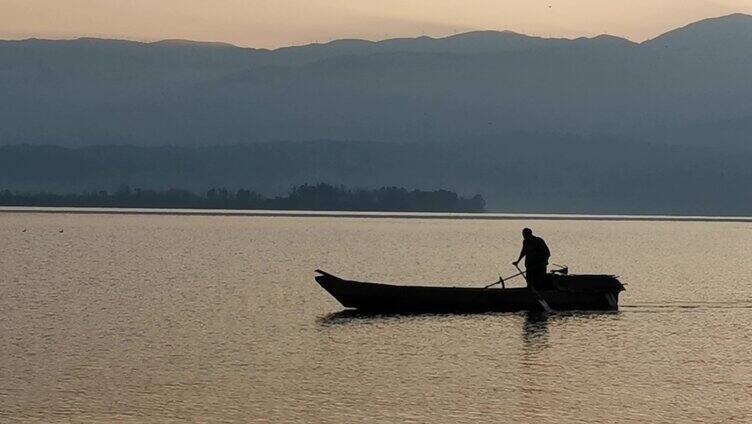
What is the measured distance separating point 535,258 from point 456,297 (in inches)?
148

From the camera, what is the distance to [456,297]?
2186 inches

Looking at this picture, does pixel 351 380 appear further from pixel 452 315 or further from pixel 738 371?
pixel 452 315

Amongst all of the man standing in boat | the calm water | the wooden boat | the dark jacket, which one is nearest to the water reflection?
the calm water

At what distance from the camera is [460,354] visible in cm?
4512

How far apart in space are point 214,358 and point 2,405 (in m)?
11.0

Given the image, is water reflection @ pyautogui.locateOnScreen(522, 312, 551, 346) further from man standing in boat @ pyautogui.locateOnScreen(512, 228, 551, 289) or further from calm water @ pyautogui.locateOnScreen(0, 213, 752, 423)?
man standing in boat @ pyautogui.locateOnScreen(512, 228, 551, 289)

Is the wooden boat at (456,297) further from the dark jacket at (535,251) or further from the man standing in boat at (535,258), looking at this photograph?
the dark jacket at (535,251)

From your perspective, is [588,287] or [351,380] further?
[588,287]

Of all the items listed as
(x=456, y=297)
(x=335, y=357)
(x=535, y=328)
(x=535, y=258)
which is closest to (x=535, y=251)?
(x=535, y=258)

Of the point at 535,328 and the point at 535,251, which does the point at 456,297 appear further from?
the point at 535,328

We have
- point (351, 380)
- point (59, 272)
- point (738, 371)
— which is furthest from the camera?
point (59, 272)

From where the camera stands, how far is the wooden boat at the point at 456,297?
182ft

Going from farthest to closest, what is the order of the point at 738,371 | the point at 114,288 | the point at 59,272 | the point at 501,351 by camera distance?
the point at 59,272
the point at 114,288
the point at 501,351
the point at 738,371

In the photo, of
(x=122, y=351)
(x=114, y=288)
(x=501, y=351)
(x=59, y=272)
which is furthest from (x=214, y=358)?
(x=59, y=272)
